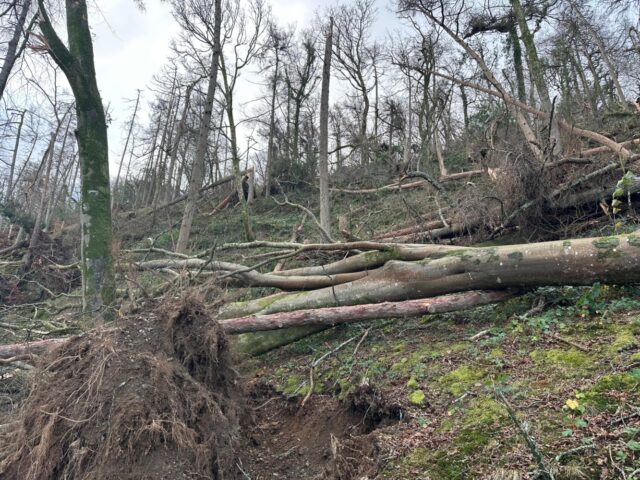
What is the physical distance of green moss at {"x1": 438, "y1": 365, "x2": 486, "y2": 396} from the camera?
3482mm

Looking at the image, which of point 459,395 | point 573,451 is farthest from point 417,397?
point 573,451

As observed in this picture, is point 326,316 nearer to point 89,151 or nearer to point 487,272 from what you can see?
point 487,272

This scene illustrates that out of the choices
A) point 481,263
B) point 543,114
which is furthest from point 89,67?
point 543,114

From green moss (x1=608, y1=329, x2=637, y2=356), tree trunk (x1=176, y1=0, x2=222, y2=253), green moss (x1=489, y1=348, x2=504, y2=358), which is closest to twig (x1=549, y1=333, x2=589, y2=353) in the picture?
green moss (x1=608, y1=329, x2=637, y2=356)

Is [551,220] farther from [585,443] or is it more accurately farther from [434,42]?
[434,42]

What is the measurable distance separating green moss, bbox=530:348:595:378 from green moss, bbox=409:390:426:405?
1005mm

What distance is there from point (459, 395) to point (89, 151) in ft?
18.7

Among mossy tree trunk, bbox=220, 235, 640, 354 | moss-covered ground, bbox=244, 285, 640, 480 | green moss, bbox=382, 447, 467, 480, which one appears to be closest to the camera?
moss-covered ground, bbox=244, 285, 640, 480

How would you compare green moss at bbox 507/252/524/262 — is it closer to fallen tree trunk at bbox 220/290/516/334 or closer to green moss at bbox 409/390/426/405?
fallen tree trunk at bbox 220/290/516/334

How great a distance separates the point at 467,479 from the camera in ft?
8.30

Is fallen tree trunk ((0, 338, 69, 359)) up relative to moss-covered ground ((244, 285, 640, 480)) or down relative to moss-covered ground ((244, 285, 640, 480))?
up

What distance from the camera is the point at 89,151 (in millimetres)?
5941

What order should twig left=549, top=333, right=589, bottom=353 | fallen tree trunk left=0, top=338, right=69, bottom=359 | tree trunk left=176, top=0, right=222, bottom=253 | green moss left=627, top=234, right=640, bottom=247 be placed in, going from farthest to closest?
tree trunk left=176, top=0, right=222, bottom=253 < fallen tree trunk left=0, top=338, right=69, bottom=359 < green moss left=627, top=234, right=640, bottom=247 < twig left=549, top=333, right=589, bottom=353

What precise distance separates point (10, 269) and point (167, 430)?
15.0 m
